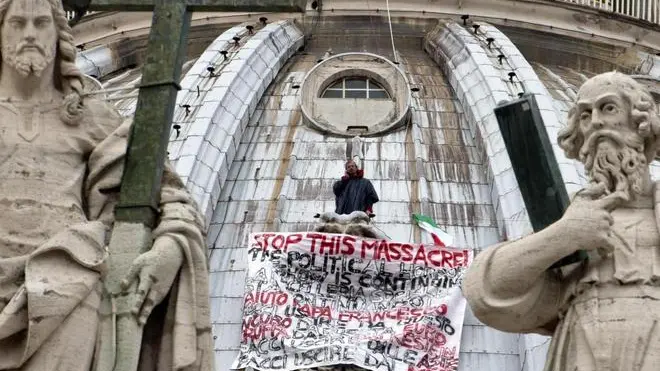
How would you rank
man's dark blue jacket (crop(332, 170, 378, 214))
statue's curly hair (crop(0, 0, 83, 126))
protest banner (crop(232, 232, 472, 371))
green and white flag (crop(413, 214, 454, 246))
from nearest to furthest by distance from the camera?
statue's curly hair (crop(0, 0, 83, 126))
protest banner (crop(232, 232, 472, 371))
man's dark blue jacket (crop(332, 170, 378, 214))
green and white flag (crop(413, 214, 454, 246))

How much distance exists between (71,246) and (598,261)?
134 inches

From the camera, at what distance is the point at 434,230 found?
1636 inches

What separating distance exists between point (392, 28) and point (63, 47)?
1243 inches

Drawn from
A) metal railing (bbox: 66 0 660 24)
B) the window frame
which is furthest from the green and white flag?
metal railing (bbox: 66 0 660 24)

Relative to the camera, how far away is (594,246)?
57.4 feet

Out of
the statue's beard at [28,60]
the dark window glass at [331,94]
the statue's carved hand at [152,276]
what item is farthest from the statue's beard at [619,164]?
the dark window glass at [331,94]

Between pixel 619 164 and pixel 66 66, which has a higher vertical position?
pixel 66 66

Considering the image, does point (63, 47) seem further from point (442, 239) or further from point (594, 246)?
point (442, 239)

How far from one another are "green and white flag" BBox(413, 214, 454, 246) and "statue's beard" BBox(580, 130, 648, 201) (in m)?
22.7

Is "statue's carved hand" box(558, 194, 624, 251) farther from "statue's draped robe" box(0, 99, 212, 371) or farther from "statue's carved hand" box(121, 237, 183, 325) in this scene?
"statue's carved hand" box(121, 237, 183, 325)

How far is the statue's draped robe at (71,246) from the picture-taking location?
1695cm

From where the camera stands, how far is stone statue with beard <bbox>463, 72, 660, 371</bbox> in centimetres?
1734

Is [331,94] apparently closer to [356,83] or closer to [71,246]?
[356,83]

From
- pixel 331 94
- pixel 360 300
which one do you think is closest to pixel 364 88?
pixel 331 94
